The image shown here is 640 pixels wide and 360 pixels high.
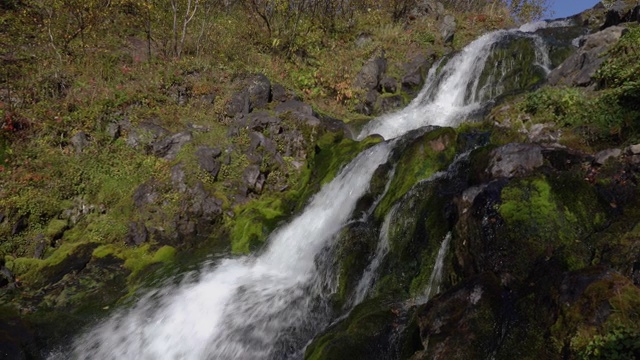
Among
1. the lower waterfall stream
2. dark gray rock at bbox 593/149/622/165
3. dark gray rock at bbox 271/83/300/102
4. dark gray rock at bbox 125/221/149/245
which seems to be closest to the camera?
dark gray rock at bbox 593/149/622/165

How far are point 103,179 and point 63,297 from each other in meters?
4.23

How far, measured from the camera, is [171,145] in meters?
13.3

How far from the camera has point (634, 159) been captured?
21.6 feet

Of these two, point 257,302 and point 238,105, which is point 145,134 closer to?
point 238,105

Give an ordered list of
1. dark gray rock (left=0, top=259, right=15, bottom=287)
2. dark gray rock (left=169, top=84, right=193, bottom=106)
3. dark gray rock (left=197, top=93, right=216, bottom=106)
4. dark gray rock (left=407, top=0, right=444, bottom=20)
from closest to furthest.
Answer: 1. dark gray rock (left=0, top=259, right=15, bottom=287)
2. dark gray rock (left=197, top=93, right=216, bottom=106)
3. dark gray rock (left=169, top=84, right=193, bottom=106)
4. dark gray rock (left=407, top=0, right=444, bottom=20)

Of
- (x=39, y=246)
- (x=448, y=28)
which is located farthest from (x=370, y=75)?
(x=39, y=246)

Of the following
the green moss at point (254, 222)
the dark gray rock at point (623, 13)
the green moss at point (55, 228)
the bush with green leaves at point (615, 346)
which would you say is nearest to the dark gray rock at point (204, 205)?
the green moss at point (254, 222)

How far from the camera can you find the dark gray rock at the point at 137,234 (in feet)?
36.0

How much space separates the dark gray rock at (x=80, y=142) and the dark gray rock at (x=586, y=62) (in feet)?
49.4

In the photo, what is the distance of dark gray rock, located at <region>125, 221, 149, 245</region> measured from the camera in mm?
10977

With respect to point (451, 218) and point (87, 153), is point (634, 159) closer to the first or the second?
point (451, 218)

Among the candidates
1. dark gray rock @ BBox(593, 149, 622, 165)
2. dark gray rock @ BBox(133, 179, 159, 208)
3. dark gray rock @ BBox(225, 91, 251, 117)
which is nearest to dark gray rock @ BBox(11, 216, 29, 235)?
dark gray rock @ BBox(133, 179, 159, 208)

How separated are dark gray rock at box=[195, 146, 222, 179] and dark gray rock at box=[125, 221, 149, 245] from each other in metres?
2.56

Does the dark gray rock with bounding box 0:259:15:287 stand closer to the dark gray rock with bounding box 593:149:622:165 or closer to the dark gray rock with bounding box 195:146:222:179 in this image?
the dark gray rock with bounding box 195:146:222:179
